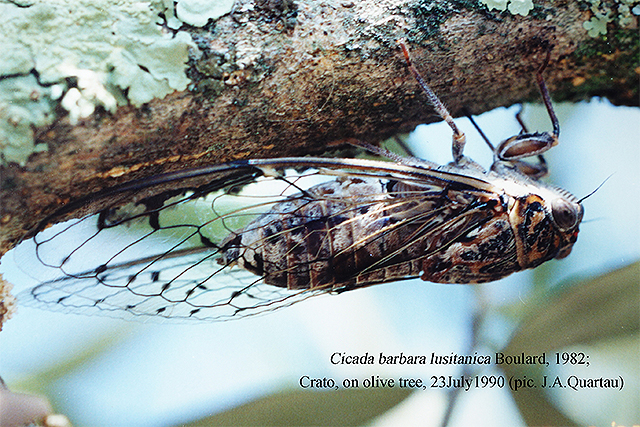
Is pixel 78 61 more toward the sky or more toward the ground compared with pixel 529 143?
more toward the sky

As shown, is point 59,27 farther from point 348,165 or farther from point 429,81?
point 429,81

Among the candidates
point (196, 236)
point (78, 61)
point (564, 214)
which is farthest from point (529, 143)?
point (78, 61)

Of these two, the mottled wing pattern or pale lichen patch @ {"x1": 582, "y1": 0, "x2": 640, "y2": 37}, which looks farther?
pale lichen patch @ {"x1": 582, "y1": 0, "x2": 640, "y2": 37}

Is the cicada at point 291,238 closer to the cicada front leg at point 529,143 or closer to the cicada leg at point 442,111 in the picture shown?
the cicada leg at point 442,111

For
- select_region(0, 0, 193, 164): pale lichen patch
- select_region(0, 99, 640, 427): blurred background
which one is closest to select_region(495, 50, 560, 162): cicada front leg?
select_region(0, 99, 640, 427): blurred background

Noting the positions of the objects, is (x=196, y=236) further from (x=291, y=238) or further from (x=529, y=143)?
(x=529, y=143)

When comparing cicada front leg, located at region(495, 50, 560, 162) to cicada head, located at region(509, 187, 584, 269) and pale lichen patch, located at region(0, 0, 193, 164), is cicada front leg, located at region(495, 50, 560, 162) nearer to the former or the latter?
cicada head, located at region(509, 187, 584, 269)

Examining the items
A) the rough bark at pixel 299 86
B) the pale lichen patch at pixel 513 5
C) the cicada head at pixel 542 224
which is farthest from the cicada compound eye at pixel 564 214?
the pale lichen patch at pixel 513 5
